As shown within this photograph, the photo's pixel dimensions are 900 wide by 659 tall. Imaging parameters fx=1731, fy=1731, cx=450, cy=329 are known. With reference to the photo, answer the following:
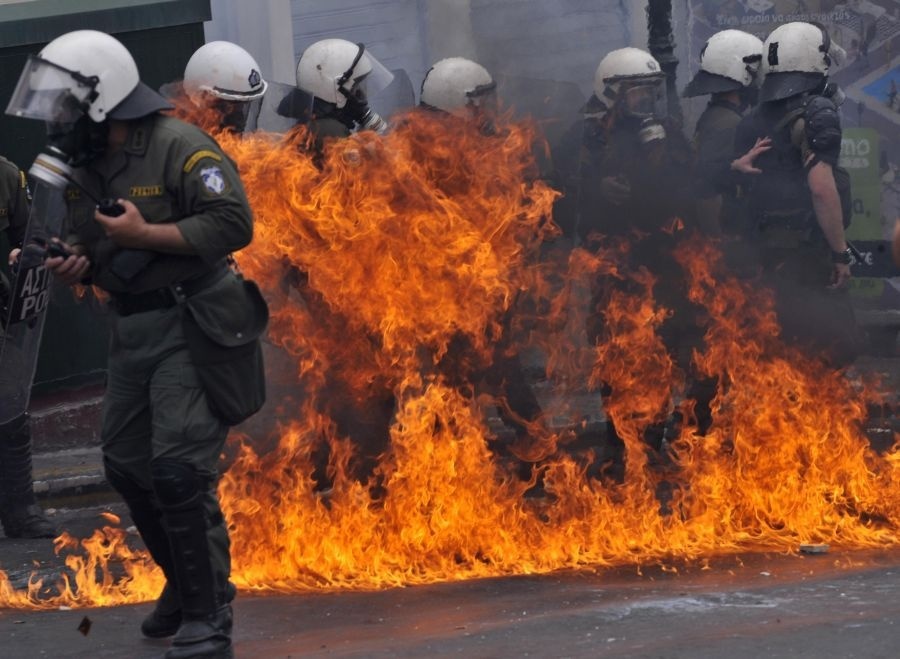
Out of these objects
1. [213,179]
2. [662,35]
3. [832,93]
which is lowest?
[213,179]

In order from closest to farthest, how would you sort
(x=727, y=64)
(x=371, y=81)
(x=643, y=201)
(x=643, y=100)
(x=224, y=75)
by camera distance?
(x=224, y=75) < (x=371, y=81) < (x=643, y=201) < (x=643, y=100) < (x=727, y=64)

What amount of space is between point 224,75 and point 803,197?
2517 millimetres

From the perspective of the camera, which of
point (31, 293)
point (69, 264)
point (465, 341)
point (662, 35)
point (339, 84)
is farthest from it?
point (662, 35)

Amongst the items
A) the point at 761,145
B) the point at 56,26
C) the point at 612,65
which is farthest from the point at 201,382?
the point at 56,26

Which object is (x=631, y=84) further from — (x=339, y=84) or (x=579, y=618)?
(x=579, y=618)

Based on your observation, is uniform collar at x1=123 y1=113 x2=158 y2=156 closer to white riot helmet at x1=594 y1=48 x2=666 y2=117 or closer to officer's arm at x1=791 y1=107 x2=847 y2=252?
officer's arm at x1=791 y1=107 x2=847 y2=252

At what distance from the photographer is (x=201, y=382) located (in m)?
5.03

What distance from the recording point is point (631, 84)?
8266 millimetres

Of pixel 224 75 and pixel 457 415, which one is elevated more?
pixel 224 75

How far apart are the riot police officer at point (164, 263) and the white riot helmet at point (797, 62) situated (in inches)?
129

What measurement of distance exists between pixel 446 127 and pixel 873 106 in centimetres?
527

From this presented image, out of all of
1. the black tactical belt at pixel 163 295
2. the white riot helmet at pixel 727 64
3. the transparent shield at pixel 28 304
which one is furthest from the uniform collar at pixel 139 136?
the white riot helmet at pixel 727 64

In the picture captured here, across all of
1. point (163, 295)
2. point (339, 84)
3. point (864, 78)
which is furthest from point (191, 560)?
point (864, 78)

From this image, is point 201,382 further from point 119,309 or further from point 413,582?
point 413,582
